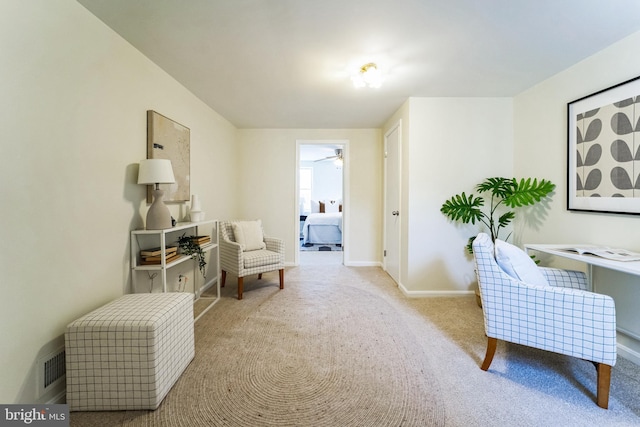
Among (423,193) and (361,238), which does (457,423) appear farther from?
(361,238)

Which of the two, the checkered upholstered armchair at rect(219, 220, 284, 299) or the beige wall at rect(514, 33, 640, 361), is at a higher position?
the beige wall at rect(514, 33, 640, 361)

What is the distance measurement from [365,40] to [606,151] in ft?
6.53

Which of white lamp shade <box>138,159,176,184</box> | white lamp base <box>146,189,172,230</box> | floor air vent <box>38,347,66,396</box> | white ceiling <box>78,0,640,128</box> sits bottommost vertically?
floor air vent <box>38,347,66,396</box>

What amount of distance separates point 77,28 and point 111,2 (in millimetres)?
251

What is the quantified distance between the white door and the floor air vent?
3055 millimetres

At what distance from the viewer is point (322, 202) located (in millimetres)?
7691

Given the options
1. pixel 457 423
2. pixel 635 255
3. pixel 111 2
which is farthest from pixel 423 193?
pixel 111 2

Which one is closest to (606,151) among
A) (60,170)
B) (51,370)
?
(60,170)

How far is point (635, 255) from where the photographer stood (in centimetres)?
158

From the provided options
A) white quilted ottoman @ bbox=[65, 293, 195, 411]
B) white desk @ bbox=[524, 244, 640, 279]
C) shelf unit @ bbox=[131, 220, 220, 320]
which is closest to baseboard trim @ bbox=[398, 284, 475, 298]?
white desk @ bbox=[524, 244, 640, 279]

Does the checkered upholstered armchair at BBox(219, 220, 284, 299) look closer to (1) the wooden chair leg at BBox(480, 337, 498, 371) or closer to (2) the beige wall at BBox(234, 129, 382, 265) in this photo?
(2) the beige wall at BBox(234, 129, 382, 265)

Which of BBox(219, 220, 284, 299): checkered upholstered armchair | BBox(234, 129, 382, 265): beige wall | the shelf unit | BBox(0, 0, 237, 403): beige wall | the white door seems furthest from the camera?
BBox(234, 129, 382, 265): beige wall

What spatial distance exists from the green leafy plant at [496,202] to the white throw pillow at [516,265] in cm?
102

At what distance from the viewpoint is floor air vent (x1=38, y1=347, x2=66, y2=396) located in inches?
49.3
